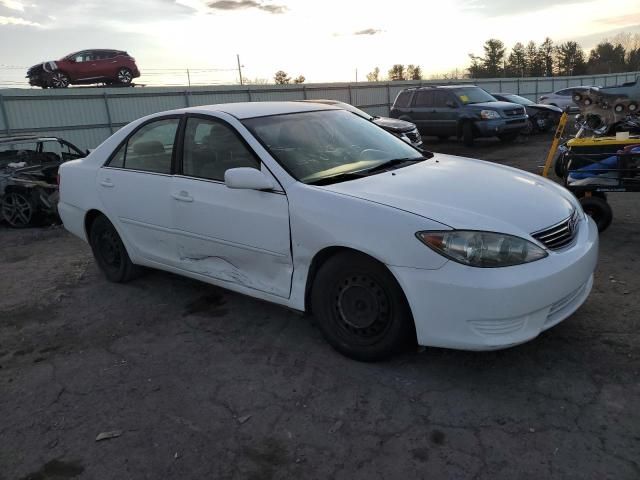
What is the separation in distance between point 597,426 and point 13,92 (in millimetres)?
16489

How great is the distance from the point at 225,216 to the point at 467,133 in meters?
12.7

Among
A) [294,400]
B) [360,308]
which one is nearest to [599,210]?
[360,308]

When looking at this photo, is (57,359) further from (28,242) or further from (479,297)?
(28,242)

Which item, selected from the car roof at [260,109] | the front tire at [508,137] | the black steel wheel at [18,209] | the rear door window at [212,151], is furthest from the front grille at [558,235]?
the front tire at [508,137]

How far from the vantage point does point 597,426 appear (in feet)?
8.38

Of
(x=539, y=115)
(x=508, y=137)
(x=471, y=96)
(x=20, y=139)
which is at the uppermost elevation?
(x=471, y=96)

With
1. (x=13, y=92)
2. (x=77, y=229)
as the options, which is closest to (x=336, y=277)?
(x=77, y=229)

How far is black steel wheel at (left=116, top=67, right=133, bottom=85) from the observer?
71.5ft

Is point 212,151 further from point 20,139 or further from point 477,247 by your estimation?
point 20,139

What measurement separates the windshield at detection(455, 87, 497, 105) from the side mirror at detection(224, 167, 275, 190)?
13.1 meters

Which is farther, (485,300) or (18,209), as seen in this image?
(18,209)

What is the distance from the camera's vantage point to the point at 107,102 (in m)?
16.5

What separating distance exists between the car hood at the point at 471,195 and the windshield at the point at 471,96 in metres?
12.3

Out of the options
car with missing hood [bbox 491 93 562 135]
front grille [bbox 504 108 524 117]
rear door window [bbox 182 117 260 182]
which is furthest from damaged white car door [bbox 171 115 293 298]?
car with missing hood [bbox 491 93 562 135]
